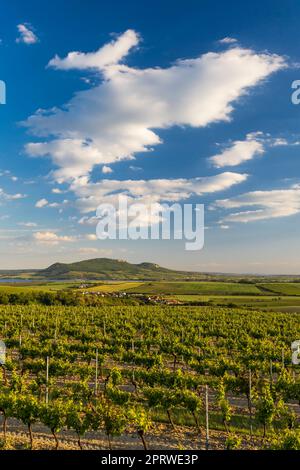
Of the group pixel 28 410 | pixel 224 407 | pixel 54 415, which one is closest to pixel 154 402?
pixel 224 407

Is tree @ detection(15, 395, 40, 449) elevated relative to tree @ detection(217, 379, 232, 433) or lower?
elevated

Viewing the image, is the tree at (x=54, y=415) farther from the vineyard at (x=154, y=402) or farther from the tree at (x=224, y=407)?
the tree at (x=224, y=407)

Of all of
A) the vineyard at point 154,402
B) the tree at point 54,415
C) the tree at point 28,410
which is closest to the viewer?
the tree at point 54,415

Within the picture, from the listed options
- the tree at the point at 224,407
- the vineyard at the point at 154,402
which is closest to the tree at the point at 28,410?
the vineyard at the point at 154,402

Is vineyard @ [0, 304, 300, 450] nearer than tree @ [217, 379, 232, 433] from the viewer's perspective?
Yes

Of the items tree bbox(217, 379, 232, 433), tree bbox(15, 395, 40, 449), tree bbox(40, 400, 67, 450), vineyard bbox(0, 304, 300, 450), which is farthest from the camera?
tree bbox(217, 379, 232, 433)

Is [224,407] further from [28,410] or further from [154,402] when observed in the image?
[28,410]

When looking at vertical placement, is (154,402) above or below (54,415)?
below

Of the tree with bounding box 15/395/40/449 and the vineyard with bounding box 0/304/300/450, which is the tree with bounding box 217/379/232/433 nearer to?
the vineyard with bounding box 0/304/300/450

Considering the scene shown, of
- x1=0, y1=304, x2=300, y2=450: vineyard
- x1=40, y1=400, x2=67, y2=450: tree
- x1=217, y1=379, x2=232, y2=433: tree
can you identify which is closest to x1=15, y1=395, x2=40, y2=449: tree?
x1=0, y1=304, x2=300, y2=450: vineyard

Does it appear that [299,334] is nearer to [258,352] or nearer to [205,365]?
[258,352]

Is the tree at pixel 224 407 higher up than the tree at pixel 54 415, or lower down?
lower down

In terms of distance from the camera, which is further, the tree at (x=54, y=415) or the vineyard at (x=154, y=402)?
the vineyard at (x=154, y=402)

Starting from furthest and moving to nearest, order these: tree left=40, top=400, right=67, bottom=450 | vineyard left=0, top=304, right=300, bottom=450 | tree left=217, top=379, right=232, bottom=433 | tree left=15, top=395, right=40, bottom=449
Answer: tree left=217, top=379, right=232, bottom=433, tree left=15, top=395, right=40, bottom=449, vineyard left=0, top=304, right=300, bottom=450, tree left=40, top=400, right=67, bottom=450
